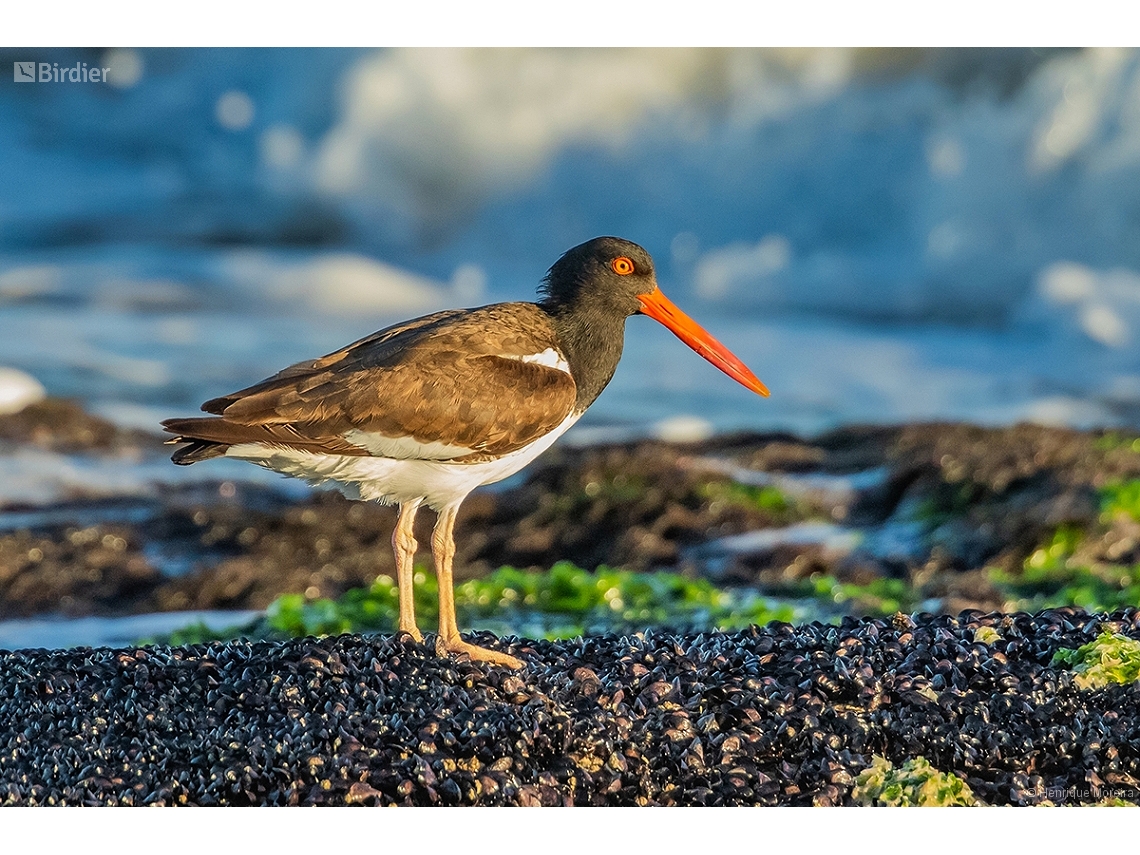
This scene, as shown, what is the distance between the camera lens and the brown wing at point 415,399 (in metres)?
4.68

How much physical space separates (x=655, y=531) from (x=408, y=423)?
494 cm

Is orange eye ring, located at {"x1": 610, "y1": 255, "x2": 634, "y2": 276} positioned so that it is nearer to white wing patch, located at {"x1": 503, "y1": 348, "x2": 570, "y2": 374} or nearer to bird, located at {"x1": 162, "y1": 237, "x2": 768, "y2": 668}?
bird, located at {"x1": 162, "y1": 237, "x2": 768, "y2": 668}

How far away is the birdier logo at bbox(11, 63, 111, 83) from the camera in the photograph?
9914 mm

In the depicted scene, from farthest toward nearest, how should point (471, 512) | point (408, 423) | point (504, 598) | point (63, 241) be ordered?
point (63, 241) < point (471, 512) < point (504, 598) < point (408, 423)

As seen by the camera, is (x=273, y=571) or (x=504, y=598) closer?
(x=504, y=598)

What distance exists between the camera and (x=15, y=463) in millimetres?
9766

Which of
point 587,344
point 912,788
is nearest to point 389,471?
point 587,344

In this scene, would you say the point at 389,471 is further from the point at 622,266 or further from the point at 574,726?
the point at 622,266

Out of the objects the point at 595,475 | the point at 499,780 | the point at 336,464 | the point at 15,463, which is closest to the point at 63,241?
the point at 15,463

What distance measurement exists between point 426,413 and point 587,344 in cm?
94

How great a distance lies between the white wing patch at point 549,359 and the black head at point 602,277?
30cm

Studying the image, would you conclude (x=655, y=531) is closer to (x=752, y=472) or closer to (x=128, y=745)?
(x=752, y=472)

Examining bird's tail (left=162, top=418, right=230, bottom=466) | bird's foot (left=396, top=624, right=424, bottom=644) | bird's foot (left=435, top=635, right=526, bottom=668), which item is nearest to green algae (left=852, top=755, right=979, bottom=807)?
bird's foot (left=435, top=635, right=526, bottom=668)

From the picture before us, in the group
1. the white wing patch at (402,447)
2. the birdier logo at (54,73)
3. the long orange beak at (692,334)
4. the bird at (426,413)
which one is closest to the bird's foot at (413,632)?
the bird at (426,413)
